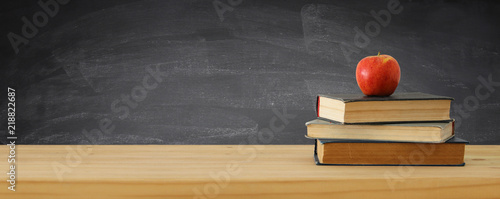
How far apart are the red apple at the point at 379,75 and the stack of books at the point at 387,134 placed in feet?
0.22

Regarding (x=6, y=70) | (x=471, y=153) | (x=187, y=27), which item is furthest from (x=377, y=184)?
(x=6, y=70)

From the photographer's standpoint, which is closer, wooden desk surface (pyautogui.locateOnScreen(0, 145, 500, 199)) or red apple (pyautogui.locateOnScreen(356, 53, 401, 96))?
wooden desk surface (pyautogui.locateOnScreen(0, 145, 500, 199))

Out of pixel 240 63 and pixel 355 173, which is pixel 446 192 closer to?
pixel 355 173

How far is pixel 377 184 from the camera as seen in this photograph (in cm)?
75

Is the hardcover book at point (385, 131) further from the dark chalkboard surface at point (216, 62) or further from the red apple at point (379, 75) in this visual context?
the dark chalkboard surface at point (216, 62)

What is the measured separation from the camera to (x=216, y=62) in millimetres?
1776

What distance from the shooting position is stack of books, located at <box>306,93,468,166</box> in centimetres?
82

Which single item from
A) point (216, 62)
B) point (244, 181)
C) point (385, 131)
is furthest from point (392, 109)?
point (216, 62)

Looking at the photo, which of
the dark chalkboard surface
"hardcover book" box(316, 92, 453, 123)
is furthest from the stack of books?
the dark chalkboard surface

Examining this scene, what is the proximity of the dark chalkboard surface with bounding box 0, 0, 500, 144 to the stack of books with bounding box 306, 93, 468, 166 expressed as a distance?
3.15 feet

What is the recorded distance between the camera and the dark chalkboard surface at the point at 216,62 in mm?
1738

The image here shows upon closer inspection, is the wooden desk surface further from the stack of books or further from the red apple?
the red apple

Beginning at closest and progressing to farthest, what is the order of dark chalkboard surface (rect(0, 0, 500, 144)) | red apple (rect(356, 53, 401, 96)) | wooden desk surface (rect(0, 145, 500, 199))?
1. wooden desk surface (rect(0, 145, 500, 199))
2. red apple (rect(356, 53, 401, 96))
3. dark chalkboard surface (rect(0, 0, 500, 144))

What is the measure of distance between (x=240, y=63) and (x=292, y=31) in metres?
0.26
